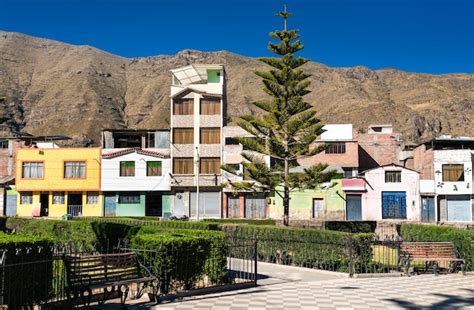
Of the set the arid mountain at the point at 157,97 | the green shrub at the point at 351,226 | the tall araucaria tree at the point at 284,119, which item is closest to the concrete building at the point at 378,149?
the green shrub at the point at 351,226

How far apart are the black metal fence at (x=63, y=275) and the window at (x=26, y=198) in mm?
36858

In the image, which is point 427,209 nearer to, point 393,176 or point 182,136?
point 393,176

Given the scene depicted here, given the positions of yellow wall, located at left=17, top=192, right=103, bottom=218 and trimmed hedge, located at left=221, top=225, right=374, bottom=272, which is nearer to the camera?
trimmed hedge, located at left=221, top=225, right=374, bottom=272

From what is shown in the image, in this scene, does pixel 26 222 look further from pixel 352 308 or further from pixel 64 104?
pixel 64 104

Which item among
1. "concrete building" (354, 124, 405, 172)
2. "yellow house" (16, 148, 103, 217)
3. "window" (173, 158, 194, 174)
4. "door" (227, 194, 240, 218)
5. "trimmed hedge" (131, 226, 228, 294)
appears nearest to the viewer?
"trimmed hedge" (131, 226, 228, 294)

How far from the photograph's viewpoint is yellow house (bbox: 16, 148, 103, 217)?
4759 centimetres

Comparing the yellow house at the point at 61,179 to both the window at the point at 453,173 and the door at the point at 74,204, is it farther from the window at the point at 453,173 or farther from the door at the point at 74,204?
the window at the point at 453,173

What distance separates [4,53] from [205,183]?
179m

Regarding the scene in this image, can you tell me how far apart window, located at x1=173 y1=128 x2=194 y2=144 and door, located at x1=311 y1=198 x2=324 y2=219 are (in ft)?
38.5

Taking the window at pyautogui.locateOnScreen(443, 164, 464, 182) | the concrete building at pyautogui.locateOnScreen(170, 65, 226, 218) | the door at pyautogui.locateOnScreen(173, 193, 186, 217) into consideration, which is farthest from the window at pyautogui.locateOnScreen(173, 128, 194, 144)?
the window at pyautogui.locateOnScreen(443, 164, 464, 182)

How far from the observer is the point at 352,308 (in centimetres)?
1072

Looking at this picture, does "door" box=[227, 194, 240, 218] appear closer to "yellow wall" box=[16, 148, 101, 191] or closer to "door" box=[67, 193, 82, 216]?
"yellow wall" box=[16, 148, 101, 191]

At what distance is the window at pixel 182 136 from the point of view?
46938 mm

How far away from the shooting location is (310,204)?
146 ft
